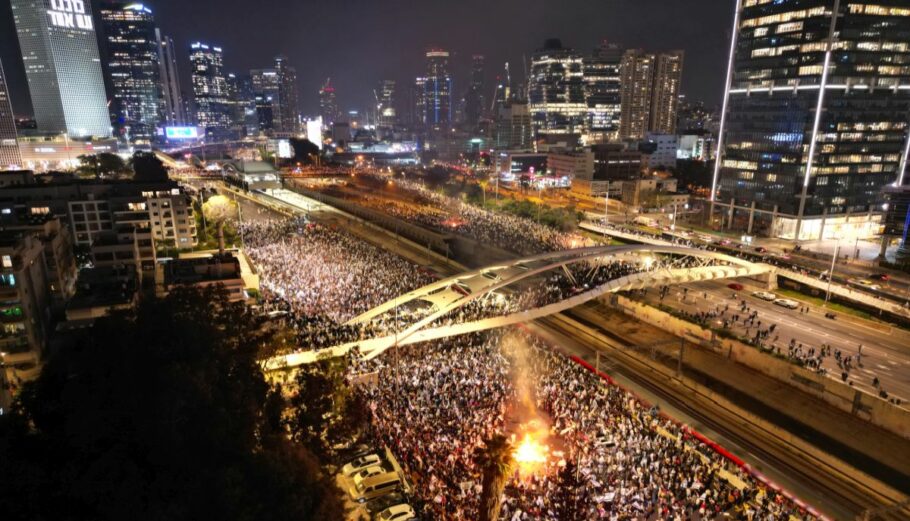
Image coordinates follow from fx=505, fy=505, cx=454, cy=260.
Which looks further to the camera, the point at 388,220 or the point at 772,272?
the point at 388,220

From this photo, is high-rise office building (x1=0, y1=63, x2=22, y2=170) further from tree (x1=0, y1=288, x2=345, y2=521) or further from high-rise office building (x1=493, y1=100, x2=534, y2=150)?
high-rise office building (x1=493, y1=100, x2=534, y2=150)

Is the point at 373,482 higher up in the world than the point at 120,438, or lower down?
lower down

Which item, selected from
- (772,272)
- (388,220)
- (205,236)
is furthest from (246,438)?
(388,220)

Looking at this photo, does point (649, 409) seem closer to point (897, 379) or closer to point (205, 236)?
point (897, 379)

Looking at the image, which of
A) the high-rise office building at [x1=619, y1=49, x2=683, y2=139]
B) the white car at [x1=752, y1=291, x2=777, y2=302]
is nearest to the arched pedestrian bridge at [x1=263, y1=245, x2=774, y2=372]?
the white car at [x1=752, y1=291, x2=777, y2=302]

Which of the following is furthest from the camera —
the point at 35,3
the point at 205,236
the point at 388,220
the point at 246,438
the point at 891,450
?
the point at 35,3

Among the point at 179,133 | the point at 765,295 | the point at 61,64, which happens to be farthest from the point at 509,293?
the point at 179,133

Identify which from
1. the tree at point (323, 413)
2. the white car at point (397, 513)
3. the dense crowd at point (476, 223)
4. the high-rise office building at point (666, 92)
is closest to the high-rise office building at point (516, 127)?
the high-rise office building at point (666, 92)

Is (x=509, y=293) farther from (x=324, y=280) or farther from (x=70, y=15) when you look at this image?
(x=70, y=15)
